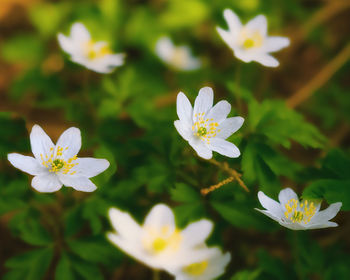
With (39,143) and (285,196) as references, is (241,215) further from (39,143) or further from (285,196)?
(39,143)

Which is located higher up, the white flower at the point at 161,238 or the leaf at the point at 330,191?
the leaf at the point at 330,191

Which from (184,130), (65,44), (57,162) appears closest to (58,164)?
(57,162)

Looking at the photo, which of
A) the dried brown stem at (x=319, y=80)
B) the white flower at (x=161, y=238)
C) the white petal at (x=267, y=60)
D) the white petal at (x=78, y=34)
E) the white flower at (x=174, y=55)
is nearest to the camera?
the white flower at (x=161, y=238)

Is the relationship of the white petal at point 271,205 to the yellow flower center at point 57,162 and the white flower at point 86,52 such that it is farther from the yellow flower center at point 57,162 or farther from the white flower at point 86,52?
the white flower at point 86,52

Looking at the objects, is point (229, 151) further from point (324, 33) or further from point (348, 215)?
point (324, 33)

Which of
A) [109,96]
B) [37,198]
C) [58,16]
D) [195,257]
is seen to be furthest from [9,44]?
[195,257]

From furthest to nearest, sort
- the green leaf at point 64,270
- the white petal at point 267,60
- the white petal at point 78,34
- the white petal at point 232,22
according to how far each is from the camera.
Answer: the white petal at point 78,34
the white petal at point 232,22
the white petal at point 267,60
the green leaf at point 64,270

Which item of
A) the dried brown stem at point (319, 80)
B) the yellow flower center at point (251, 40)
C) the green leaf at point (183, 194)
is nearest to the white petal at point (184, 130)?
the green leaf at point (183, 194)

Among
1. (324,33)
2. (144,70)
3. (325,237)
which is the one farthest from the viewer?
(324,33)
